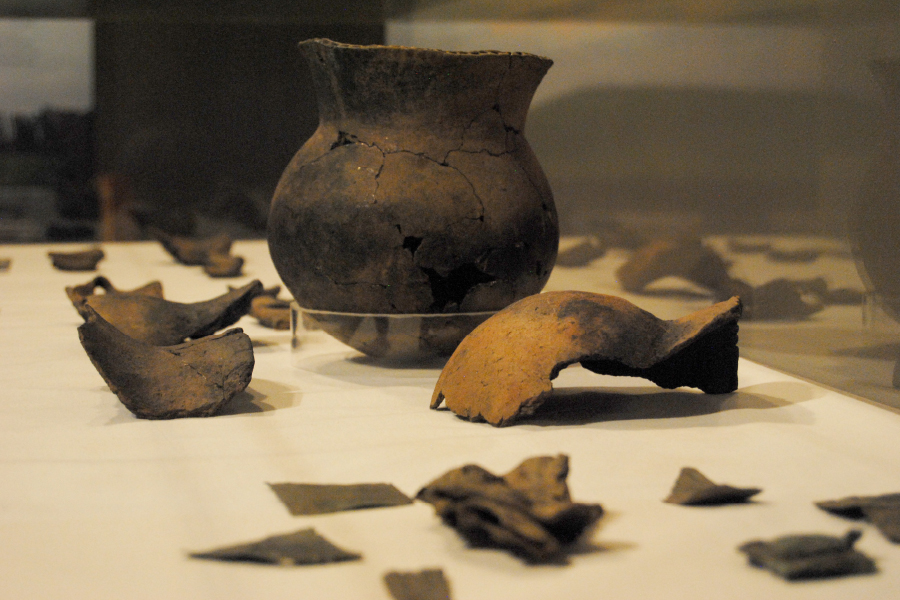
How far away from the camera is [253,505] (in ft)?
4.87

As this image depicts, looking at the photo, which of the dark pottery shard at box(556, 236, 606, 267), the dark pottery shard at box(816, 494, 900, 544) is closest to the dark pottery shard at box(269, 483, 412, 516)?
the dark pottery shard at box(816, 494, 900, 544)

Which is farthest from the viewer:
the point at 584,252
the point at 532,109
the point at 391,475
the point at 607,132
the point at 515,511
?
the point at 532,109

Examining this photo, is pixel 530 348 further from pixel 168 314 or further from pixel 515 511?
pixel 168 314

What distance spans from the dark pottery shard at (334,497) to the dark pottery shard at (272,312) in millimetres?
1808

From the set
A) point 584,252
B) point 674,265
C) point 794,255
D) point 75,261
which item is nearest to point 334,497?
point 794,255

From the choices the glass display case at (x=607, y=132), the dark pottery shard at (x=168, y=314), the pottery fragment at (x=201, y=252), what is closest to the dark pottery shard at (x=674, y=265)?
the glass display case at (x=607, y=132)

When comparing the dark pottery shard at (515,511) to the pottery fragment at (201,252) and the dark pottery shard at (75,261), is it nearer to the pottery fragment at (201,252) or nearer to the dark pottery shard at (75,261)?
the pottery fragment at (201,252)

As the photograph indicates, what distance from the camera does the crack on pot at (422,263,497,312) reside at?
2426 mm

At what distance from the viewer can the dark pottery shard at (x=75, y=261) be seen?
4875 mm

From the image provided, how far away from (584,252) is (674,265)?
700 mm

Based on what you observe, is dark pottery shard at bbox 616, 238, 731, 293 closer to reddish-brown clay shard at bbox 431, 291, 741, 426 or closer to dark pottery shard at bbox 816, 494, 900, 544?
reddish-brown clay shard at bbox 431, 291, 741, 426

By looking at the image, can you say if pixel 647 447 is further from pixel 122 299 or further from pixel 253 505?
pixel 122 299

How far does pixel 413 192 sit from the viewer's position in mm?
2373

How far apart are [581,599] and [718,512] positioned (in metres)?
0.41
